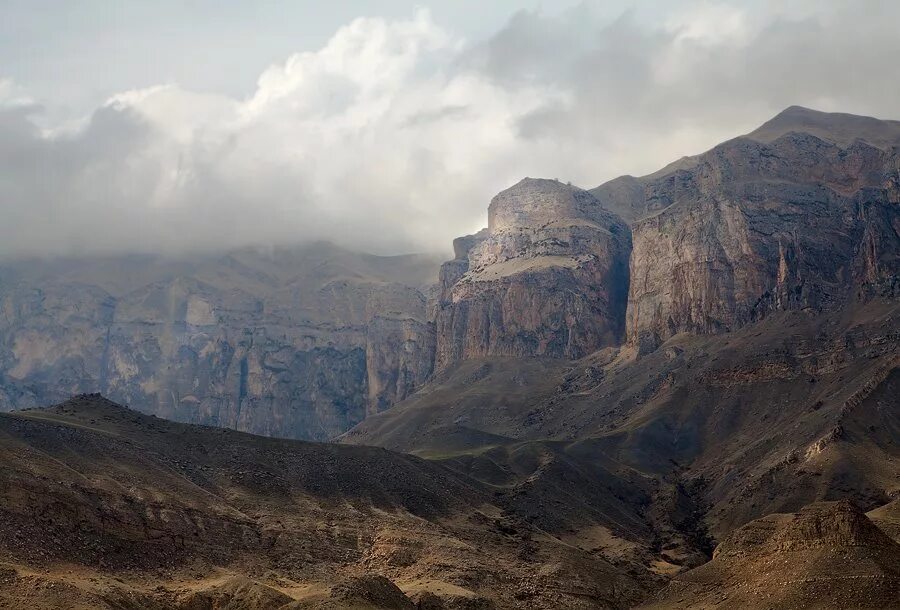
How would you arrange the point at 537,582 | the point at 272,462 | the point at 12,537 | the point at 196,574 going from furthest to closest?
the point at 272,462 → the point at 537,582 → the point at 196,574 → the point at 12,537

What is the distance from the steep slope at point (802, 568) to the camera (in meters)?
118

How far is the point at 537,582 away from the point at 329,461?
47.6 metres

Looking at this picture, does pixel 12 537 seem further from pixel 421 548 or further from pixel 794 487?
pixel 794 487

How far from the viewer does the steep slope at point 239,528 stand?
11806 centimetres

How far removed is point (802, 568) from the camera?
124938mm

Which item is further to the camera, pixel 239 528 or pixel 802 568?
pixel 239 528

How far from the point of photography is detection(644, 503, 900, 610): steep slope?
118125 millimetres

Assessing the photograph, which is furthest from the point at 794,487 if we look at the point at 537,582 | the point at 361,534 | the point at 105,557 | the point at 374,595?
the point at 105,557

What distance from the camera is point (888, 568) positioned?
120m

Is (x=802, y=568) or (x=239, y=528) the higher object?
(x=239, y=528)

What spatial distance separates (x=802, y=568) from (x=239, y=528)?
66706 millimetres

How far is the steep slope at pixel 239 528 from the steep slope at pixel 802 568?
43.9 ft

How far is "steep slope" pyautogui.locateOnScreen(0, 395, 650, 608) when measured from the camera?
118 metres

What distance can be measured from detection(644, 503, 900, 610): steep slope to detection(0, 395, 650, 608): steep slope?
1337 centimetres
